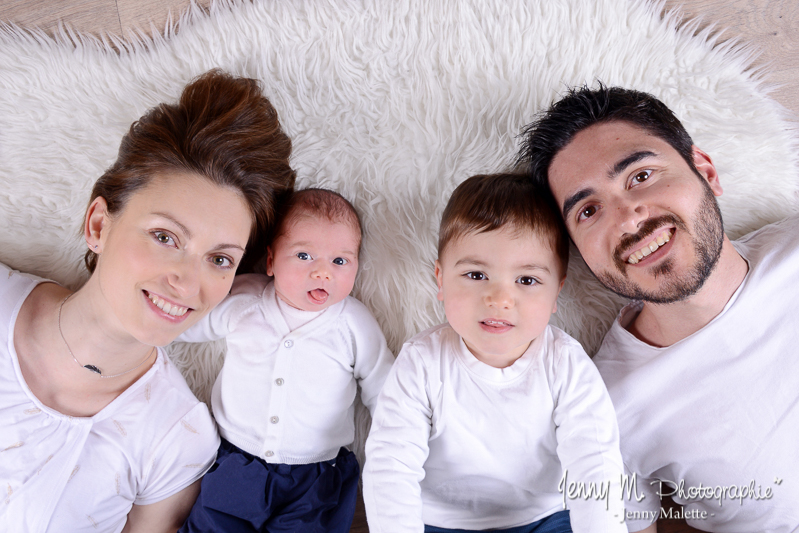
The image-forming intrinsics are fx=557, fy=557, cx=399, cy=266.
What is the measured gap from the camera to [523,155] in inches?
78.3

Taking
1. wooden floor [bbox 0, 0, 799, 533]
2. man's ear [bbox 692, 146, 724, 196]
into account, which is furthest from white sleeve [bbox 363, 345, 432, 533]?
wooden floor [bbox 0, 0, 799, 533]

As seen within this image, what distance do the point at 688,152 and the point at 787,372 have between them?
764 mm

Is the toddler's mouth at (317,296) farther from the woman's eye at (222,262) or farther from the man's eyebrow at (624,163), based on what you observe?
the man's eyebrow at (624,163)

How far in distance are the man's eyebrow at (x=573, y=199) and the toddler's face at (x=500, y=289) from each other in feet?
0.50

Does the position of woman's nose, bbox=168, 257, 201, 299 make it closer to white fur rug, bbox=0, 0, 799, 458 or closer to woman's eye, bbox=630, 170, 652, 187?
white fur rug, bbox=0, 0, 799, 458

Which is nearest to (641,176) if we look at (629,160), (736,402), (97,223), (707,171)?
(629,160)

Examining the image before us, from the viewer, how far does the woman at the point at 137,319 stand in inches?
64.6

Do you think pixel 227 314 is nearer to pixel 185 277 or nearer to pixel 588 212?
pixel 185 277

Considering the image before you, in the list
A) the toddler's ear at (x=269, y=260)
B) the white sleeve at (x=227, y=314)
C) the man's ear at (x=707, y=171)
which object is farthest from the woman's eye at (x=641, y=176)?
the white sleeve at (x=227, y=314)

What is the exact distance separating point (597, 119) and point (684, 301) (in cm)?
65

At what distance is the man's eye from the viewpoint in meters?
1.77

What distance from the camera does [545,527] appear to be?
6.20ft

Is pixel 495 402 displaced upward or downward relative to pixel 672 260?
downward

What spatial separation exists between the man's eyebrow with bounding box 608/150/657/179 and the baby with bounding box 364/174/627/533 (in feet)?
0.79
